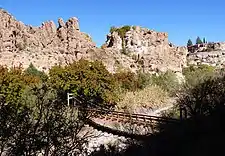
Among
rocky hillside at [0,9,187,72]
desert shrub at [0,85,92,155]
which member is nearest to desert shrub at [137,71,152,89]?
rocky hillside at [0,9,187,72]

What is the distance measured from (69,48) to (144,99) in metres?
17.6

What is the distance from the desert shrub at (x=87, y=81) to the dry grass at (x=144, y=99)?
1.03 m

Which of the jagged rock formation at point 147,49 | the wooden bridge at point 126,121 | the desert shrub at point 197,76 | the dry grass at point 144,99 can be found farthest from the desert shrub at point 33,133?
the jagged rock formation at point 147,49

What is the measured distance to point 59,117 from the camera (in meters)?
5.61

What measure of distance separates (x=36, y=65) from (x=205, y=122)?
3561 centimetres

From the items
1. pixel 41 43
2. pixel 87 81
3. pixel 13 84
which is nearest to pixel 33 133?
pixel 13 84

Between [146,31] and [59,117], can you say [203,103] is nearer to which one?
[59,117]

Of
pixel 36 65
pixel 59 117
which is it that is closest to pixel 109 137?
pixel 59 117

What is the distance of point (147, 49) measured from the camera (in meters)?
50.8

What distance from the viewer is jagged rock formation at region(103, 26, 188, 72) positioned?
47.4 m

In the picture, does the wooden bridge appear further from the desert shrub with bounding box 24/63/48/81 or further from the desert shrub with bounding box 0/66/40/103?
the desert shrub with bounding box 24/63/48/81

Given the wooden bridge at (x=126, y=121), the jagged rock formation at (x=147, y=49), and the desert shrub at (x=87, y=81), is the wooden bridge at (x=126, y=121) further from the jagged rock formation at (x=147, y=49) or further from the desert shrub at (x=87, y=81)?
the jagged rock formation at (x=147, y=49)

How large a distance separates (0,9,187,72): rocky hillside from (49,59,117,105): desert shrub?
1467cm

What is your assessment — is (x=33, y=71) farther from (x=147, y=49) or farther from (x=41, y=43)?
(x=147, y=49)
